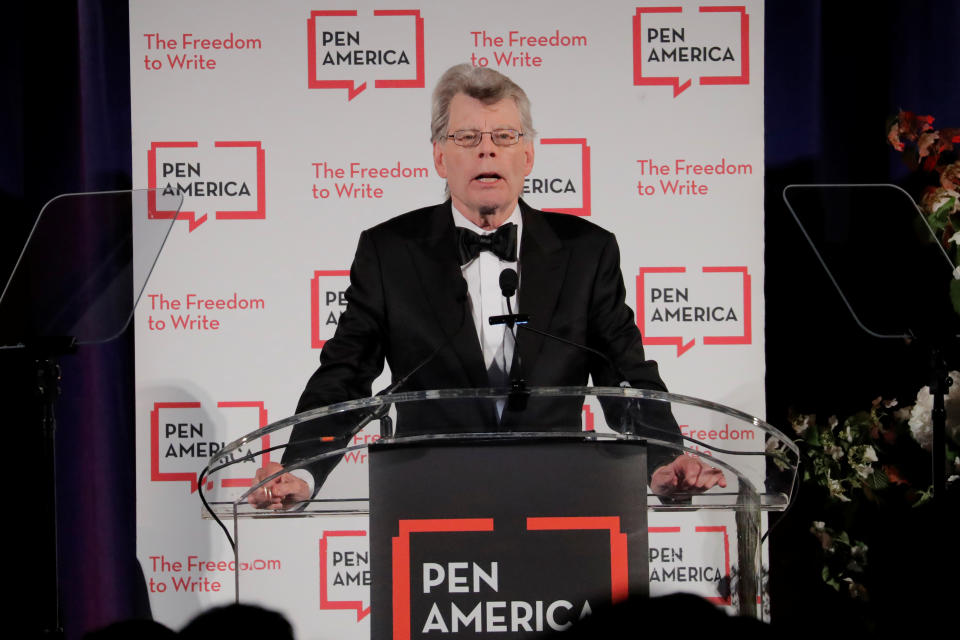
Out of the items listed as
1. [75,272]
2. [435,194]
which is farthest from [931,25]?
[75,272]

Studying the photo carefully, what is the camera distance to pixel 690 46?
4754 mm

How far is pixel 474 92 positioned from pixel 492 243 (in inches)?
26.6

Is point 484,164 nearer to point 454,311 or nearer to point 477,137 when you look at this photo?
point 477,137

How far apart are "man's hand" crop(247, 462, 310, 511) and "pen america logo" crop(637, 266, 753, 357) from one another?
2.69 m

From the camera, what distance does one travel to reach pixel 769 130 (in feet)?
15.7

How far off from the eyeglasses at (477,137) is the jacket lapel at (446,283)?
263 mm

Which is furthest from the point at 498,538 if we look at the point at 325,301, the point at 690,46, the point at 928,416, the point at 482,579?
the point at 690,46

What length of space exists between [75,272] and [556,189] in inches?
76.3

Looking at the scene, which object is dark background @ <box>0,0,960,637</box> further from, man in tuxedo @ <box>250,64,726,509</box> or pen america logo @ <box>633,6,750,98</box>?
man in tuxedo @ <box>250,64,726,509</box>

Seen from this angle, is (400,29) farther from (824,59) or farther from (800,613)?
(800,613)

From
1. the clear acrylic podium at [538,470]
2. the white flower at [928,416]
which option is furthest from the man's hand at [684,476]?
the white flower at [928,416]

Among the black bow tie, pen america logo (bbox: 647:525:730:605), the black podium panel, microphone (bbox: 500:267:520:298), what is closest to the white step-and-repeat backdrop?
the black bow tie

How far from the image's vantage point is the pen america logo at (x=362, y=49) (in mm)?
4758

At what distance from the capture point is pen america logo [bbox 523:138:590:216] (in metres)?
4.72
